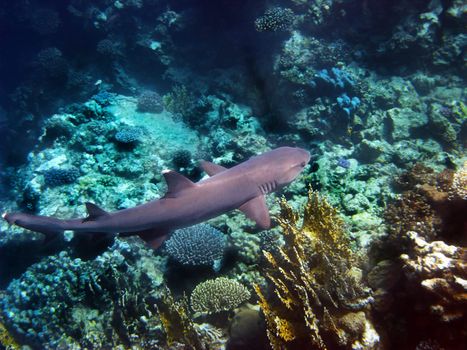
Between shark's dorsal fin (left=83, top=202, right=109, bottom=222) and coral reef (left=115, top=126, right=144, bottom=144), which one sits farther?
coral reef (left=115, top=126, right=144, bottom=144)

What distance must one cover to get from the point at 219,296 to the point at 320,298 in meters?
1.80

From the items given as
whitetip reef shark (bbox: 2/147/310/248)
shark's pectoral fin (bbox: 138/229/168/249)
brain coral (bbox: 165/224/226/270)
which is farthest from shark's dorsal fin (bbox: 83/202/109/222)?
brain coral (bbox: 165/224/226/270)

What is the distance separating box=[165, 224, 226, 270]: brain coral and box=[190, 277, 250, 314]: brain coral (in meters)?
0.54

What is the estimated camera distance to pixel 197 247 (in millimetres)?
5422

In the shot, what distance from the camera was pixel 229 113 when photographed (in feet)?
31.2

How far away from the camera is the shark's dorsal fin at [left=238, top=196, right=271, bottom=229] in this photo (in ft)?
14.1

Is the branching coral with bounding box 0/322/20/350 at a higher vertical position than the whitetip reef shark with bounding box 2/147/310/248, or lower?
lower

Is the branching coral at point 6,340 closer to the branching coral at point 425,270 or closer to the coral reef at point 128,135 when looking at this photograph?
the coral reef at point 128,135

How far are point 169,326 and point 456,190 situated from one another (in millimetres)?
4517

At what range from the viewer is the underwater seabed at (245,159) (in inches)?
145

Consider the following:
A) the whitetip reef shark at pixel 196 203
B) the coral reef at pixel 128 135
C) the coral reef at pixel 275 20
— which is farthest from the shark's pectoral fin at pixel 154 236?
the coral reef at pixel 275 20

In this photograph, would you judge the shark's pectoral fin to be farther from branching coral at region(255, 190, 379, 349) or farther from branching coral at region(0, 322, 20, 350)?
branching coral at region(0, 322, 20, 350)

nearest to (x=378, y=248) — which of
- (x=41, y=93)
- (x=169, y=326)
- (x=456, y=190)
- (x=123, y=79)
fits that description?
(x=456, y=190)

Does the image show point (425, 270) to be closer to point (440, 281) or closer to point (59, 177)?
point (440, 281)
